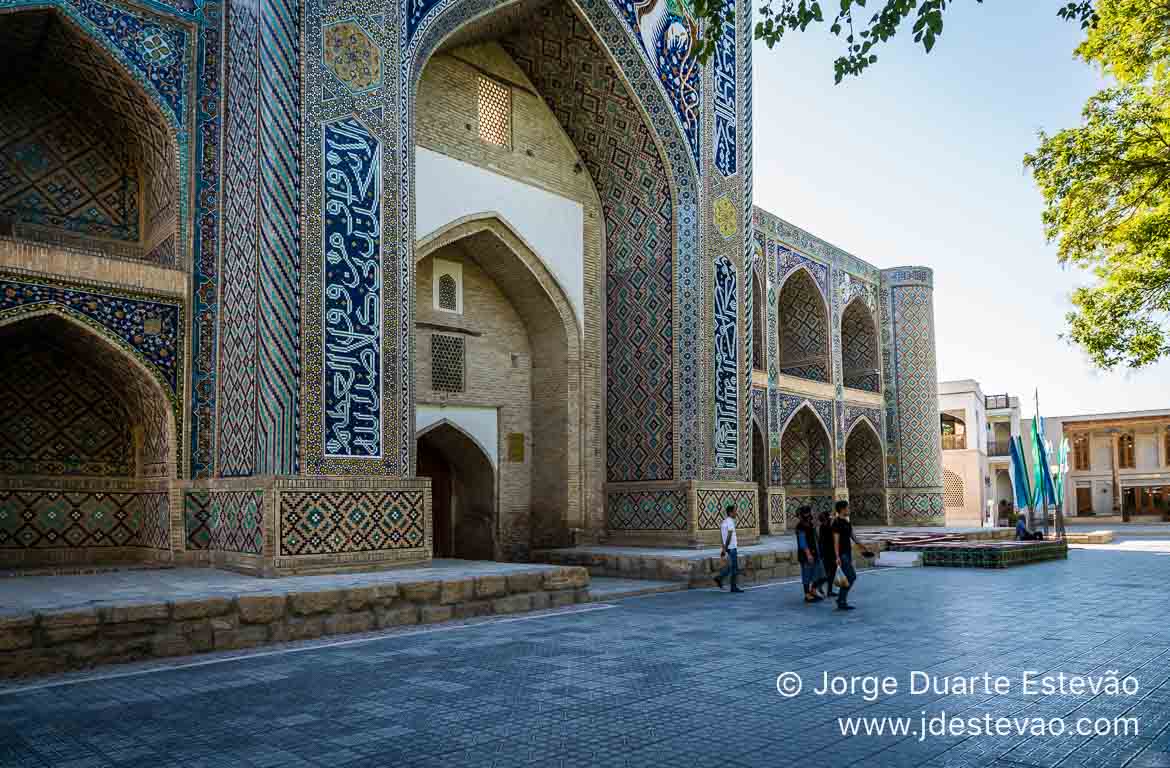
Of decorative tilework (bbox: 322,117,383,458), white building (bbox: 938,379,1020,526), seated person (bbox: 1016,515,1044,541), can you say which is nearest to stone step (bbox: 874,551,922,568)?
seated person (bbox: 1016,515,1044,541)

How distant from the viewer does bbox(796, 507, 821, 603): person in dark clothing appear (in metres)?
8.81

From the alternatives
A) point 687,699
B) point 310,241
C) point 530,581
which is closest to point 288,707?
point 687,699

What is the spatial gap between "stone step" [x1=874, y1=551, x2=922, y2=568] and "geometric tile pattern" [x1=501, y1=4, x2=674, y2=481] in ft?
13.5

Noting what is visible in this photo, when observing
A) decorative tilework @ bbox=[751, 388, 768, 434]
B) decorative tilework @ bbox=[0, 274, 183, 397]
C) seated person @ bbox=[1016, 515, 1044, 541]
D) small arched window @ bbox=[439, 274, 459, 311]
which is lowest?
seated person @ bbox=[1016, 515, 1044, 541]

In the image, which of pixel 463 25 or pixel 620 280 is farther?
pixel 620 280

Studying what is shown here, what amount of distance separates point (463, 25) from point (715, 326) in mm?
5114

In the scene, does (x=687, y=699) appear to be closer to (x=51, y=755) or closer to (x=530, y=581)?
(x=51, y=755)

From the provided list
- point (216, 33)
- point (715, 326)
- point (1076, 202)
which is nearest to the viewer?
point (216, 33)

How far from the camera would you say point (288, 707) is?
441 cm

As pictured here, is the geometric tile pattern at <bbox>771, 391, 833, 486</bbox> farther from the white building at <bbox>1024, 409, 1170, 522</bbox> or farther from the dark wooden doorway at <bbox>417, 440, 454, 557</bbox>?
the white building at <bbox>1024, 409, 1170, 522</bbox>

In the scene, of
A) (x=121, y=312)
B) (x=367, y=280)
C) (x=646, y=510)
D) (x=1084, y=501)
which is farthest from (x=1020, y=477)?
(x=1084, y=501)

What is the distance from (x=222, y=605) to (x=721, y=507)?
301 inches

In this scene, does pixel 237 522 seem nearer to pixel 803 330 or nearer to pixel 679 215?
pixel 679 215

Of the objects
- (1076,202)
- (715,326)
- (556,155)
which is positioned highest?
(556,155)
